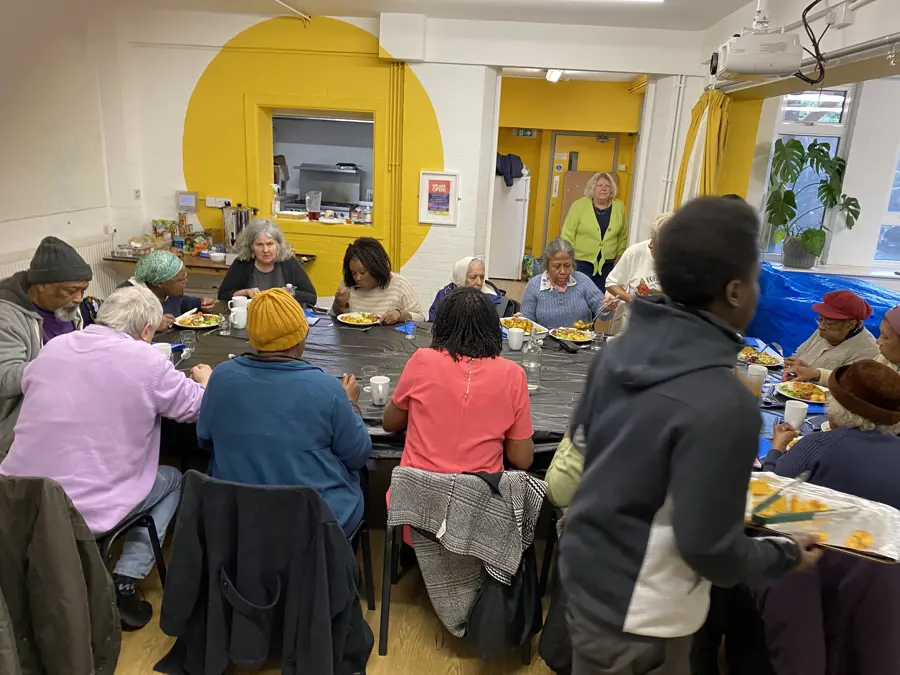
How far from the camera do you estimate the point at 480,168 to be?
5.71 meters

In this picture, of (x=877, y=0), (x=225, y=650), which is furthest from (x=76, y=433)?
(x=877, y=0)

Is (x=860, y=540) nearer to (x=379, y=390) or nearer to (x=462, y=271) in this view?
(x=379, y=390)

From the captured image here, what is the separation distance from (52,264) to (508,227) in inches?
257

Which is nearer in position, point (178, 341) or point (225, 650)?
point (225, 650)

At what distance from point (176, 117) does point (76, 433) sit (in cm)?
455

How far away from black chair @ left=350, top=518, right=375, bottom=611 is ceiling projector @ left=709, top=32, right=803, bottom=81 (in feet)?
9.11

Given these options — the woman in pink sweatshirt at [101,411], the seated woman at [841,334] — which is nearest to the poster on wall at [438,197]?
the seated woman at [841,334]

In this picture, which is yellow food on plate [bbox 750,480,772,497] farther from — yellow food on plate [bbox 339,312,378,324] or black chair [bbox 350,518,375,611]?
yellow food on plate [bbox 339,312,378,324]

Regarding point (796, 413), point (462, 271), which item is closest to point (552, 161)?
point (462, 271)

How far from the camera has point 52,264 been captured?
251 centimetres

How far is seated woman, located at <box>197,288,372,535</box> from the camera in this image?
190cm

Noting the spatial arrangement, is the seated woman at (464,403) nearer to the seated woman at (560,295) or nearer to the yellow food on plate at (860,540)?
the yellow food on plate at (860,540)

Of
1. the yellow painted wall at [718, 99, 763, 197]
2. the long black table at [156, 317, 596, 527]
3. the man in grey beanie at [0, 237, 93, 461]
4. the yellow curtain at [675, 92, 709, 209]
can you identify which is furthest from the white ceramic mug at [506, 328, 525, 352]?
the yellow painted wall at [718, 99, 763, 197]

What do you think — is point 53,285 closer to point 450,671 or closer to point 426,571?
point 426,571
